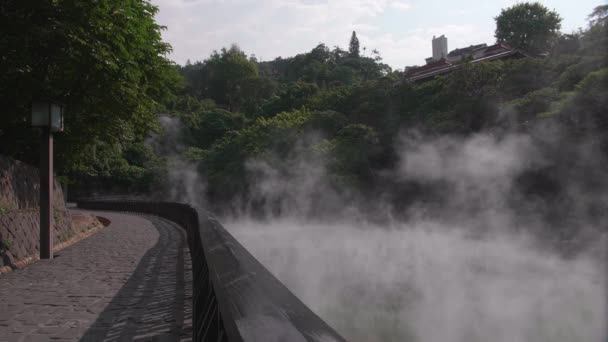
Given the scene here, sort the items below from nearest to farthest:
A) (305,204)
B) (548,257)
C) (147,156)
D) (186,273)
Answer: (186,273), (548,257), (305,204), (147,156)

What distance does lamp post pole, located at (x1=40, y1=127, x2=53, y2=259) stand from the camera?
10.7 metres

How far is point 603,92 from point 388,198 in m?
15.3

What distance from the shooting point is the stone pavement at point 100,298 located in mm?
5363

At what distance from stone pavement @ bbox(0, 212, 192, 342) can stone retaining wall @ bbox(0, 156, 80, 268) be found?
514 mm

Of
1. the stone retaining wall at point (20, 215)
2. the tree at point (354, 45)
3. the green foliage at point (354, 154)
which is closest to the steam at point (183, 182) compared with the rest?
the green foliage at point (354, 154)

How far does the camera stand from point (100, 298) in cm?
711

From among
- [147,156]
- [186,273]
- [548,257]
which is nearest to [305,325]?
[186,273]

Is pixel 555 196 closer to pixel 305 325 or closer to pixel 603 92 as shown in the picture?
pixel 603 92

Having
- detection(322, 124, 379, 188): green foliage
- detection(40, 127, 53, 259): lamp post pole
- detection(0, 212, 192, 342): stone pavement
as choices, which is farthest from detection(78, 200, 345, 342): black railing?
detection(322, 124, 379, 188): green foliage

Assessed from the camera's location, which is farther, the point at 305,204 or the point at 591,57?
the point at 305,204

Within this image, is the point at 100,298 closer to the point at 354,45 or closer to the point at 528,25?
the point at 528,25

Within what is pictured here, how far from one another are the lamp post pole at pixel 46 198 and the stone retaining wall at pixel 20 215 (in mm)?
356

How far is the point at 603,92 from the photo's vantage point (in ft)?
74.9

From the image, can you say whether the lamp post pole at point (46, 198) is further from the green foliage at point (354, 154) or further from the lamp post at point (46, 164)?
the green foliage at point (354, 154)
